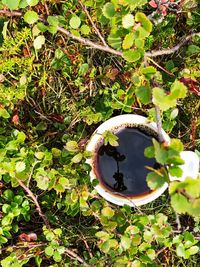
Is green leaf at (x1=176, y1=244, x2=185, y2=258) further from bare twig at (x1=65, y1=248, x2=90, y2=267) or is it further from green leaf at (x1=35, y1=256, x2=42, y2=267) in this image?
green leaf at (x1=35, y1=256, x2=42, y2=267)

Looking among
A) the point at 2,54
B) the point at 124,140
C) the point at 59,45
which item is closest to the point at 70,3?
the point at 59,45

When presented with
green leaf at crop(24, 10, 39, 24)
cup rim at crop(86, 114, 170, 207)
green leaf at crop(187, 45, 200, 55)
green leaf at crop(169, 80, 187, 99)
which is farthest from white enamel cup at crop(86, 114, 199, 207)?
green leaf at crop(169, 80, 187, 99)

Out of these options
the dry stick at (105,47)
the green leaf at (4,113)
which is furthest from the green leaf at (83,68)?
the green leaf at (4,113)

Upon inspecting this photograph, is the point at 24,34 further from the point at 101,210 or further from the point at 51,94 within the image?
the point at 101,210

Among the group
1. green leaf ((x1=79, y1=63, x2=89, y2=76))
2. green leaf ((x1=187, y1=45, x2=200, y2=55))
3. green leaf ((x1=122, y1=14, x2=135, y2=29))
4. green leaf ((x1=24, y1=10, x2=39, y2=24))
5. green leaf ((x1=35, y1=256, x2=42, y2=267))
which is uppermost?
green leaf ((x1=122, y1=14, x2=135, y2=29))

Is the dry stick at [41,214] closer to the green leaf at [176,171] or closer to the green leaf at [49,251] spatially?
the green leaf at [49,251]

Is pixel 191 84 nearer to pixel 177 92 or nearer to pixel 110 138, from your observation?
pixel 110 138
